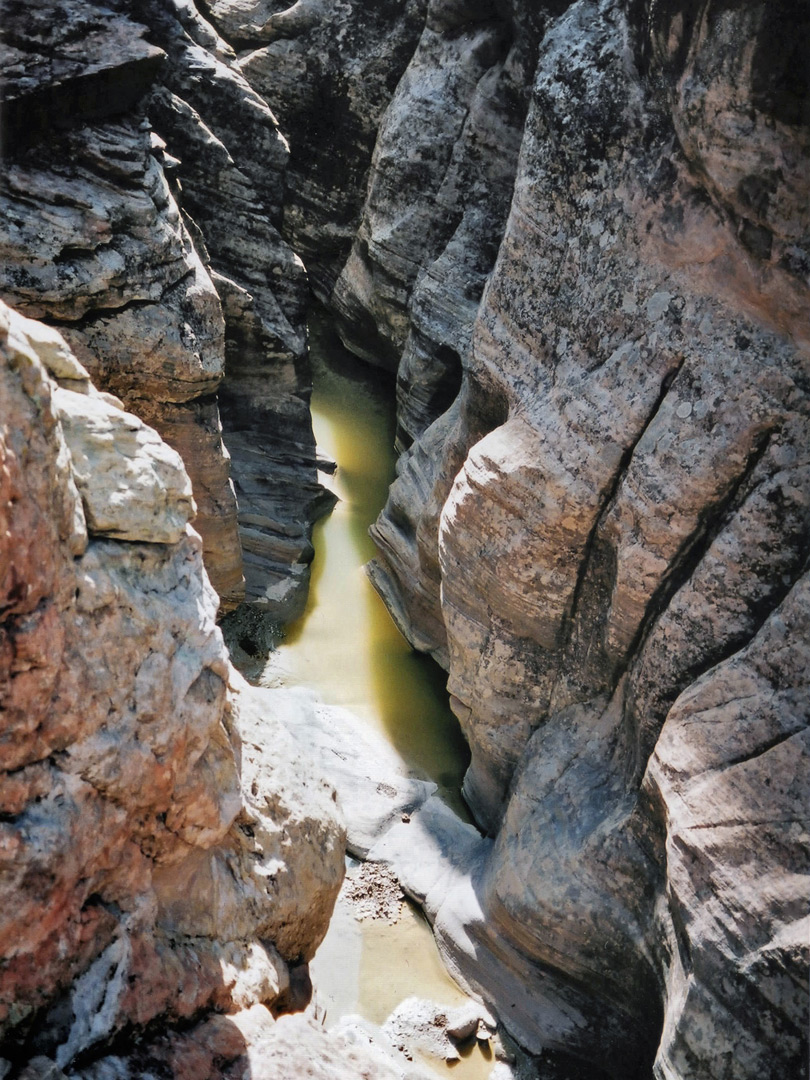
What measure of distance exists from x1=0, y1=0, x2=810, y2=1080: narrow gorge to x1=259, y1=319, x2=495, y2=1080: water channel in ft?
0.08

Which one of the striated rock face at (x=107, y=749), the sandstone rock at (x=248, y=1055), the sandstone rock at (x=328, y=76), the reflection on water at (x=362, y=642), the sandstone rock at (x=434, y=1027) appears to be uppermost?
the sandstone rock at (x=328, y=76)

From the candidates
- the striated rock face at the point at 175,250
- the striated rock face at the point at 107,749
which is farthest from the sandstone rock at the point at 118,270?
the striated rock face at the point at 107,749

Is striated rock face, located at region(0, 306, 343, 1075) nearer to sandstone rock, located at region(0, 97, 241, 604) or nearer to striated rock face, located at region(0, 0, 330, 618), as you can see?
sandstone rock, located at region(0, 97, 241, 604)

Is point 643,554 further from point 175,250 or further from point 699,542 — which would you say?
point 175,250

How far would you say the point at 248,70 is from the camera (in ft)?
23.4

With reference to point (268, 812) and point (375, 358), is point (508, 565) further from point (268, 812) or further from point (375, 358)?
point (375, 358)

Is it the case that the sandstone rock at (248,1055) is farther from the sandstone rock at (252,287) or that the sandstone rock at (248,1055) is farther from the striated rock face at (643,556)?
the sandstone rock at (252,287)

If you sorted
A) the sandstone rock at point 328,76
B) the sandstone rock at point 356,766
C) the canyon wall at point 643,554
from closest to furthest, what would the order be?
1. the canyon wall at point 643,554
2. the sandstone rock at point 356,766
3. the sandstone rock at point 328,76

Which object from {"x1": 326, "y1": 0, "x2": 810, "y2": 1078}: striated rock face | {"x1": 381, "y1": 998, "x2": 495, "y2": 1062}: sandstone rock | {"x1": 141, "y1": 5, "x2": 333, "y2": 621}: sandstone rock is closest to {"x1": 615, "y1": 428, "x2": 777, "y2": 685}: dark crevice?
{"x1": 326, "y1": 0, "x2": 810, "y2": 1078}: striated rock face

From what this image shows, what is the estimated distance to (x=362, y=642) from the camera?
5879 mm

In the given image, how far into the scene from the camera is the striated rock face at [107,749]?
2.12 m

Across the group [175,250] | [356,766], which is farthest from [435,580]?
[175,250]

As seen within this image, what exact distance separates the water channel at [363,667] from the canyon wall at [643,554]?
0.77 feet

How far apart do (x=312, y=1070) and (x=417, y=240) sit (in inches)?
211
